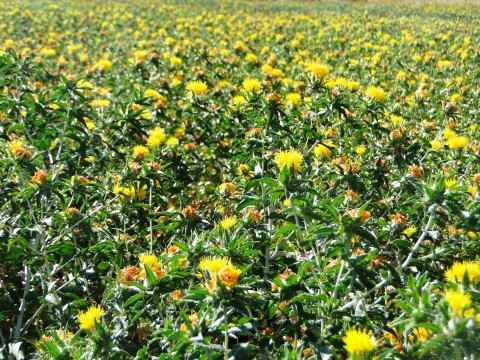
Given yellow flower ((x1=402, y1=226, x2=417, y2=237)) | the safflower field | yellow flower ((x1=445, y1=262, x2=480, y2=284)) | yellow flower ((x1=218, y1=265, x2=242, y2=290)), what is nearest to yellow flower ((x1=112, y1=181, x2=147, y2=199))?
the safflower field

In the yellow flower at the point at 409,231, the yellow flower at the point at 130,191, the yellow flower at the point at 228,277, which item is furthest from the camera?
the yellow flower at the point at 130,191

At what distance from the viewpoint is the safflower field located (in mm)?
1426

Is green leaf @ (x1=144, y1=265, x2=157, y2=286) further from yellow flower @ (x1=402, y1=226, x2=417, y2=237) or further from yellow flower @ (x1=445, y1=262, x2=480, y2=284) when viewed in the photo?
yellow flower @ (x1=402, y1=226, x2=417, y2=237)

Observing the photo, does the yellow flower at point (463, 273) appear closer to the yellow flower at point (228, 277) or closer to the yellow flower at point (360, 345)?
the yellow flower at point (360, 345)

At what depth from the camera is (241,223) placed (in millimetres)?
2178

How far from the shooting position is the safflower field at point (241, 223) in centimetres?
143

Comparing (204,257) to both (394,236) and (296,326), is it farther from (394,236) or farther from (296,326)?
(394,236)

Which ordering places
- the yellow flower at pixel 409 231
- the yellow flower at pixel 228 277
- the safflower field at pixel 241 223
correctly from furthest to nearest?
1. the yellow flower at pixel 409 231
2. the safflower field at pixel 241 223
3. the yellow flower at pixel 228 277

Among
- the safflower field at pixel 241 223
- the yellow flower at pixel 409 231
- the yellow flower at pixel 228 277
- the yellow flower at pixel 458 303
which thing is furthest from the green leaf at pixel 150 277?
the yellow flower at pixel 409 231

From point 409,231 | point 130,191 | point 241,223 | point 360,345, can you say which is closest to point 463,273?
point 360,345

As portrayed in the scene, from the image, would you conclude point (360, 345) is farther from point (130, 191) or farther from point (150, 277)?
point (130, 191)

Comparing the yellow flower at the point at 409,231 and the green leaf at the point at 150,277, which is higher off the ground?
the green leaf at the point at 150,277

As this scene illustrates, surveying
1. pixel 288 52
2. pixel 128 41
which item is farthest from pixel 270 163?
pixel 128 41

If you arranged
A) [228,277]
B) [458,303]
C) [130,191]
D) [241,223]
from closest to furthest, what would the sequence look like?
1. [458,303]
2. [228,277]
3. [241,223]
4. [130,191]
